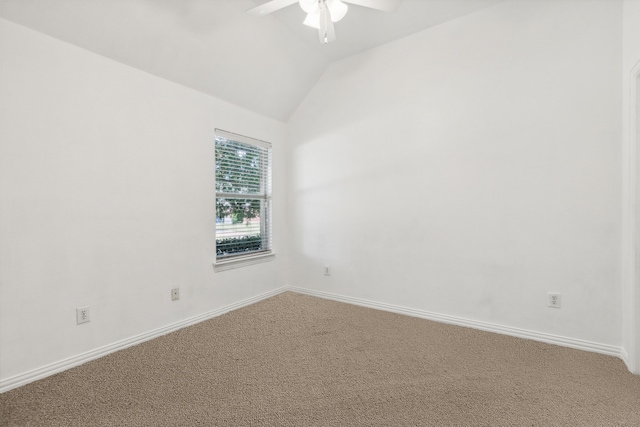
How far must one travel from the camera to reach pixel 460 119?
2836 mm

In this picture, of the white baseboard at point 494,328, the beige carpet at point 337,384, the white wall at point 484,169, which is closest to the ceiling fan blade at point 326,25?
the white wall at point 484,169

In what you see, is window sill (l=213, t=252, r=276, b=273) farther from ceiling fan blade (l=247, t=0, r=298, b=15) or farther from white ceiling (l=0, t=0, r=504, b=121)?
ceiling fan blade (l=247, t=0, r=298, b=15)

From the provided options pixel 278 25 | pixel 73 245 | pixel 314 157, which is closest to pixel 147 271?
pixel 73 245

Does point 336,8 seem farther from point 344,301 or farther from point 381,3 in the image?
point 344,301

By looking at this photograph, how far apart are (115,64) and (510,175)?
10.9ft

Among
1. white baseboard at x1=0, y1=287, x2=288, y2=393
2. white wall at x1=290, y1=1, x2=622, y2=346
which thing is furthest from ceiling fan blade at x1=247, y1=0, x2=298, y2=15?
white baseboard at x1=0, y1=287, x2=288, y2=393

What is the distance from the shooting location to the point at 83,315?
→ 2.23 metres

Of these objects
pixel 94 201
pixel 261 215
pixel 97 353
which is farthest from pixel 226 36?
pixel 97 353

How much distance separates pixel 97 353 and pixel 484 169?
3431mm

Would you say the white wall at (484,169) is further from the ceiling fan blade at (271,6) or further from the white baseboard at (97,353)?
the ceiling fan blade at (271,6)

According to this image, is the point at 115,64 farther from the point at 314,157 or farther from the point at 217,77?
the point at 314,157

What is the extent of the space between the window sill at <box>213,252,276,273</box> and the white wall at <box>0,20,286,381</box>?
0.10 meters

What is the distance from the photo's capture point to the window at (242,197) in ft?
10.9

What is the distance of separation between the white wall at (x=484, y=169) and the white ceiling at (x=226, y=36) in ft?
0.82
